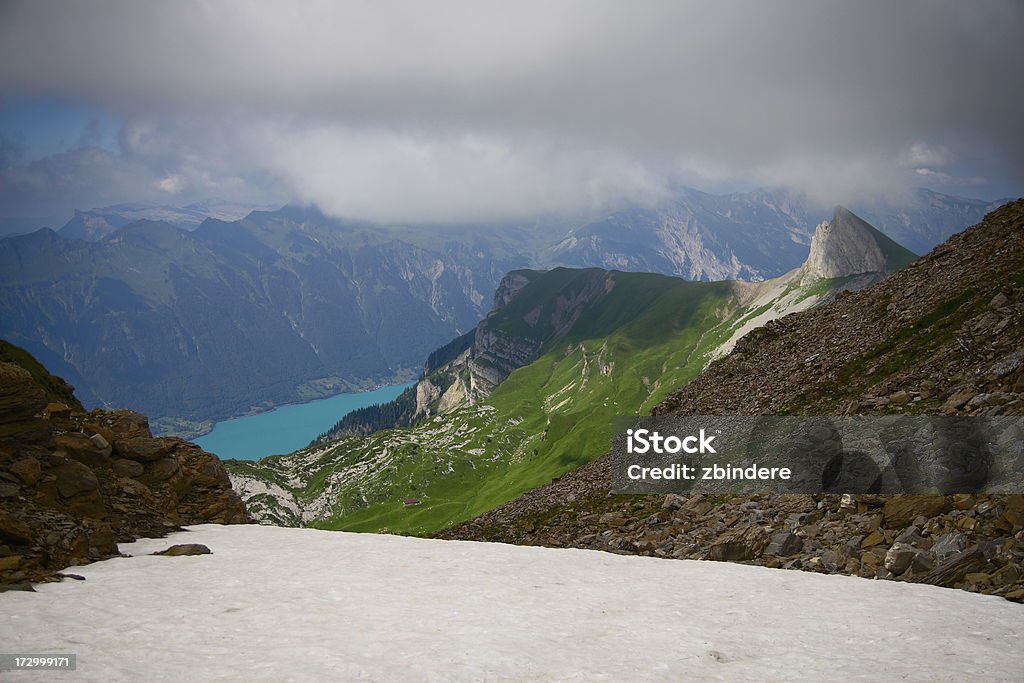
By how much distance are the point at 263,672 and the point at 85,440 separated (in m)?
19.6

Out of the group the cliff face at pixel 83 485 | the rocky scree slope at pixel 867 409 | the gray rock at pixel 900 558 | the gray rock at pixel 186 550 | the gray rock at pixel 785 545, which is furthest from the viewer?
the gray rock at pixel 785 545

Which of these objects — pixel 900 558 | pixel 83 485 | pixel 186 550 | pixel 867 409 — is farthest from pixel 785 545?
pixel 83 485

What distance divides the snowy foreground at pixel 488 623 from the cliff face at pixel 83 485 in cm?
142

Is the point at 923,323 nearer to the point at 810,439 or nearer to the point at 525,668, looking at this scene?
the point at 810,439

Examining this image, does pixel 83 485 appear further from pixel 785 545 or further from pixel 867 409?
pixel 867 409

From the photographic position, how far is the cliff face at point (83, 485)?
60.4 feet

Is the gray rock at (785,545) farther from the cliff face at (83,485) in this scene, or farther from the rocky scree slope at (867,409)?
the cliff face at (83,485)

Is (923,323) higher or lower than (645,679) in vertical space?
higher

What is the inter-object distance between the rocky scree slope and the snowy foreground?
228 centimetres

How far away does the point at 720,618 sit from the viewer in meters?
16.4

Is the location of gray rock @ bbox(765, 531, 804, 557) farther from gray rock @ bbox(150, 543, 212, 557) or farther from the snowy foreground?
gray rock @ bbox(150, 543, 212, 557)

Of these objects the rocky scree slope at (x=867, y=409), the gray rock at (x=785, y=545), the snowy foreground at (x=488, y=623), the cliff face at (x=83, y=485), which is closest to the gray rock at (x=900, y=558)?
the rocky scree slope at (x=867, y=409)

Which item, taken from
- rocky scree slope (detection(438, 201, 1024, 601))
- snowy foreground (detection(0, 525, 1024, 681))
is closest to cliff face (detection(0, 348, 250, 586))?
snowy foreground (detection(0, 525, 1024, 681))

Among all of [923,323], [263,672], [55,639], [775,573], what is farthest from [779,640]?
[923,323]
